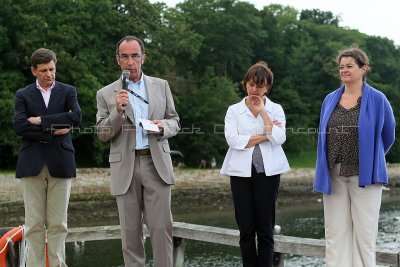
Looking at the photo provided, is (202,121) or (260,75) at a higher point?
(260,75)

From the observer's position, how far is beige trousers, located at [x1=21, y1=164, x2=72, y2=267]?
14.3ft

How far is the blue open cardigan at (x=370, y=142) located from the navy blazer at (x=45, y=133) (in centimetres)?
191

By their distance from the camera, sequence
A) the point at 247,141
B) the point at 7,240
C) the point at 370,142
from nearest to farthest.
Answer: the point at 370,142, the point at 247,141, the point at 7,240

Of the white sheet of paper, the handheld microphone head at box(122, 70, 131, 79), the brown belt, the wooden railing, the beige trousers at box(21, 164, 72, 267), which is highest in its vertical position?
the handheld microphone head at box(122, 70, 131, 79)

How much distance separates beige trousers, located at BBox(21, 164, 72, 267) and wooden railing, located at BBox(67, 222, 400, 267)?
1.02m

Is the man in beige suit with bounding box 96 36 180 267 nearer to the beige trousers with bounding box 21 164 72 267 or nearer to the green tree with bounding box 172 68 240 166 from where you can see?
the beige trousers with bounding box 21 164 72 267

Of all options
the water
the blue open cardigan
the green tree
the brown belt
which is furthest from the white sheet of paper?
the green tree

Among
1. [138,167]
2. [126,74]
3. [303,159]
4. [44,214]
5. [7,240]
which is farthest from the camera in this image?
[303,159]

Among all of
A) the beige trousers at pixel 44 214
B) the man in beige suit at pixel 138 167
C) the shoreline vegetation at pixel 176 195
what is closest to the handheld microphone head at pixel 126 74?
the man in beige suit at pixel 138 167

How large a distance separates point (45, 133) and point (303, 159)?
1574 inches

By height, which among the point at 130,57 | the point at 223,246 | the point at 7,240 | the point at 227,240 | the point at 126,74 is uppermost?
the point at 130,57

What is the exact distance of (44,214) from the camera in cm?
441

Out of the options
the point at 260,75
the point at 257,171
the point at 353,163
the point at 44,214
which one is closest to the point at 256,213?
the point at 257,171

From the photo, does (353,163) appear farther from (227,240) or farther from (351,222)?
(227,240)
